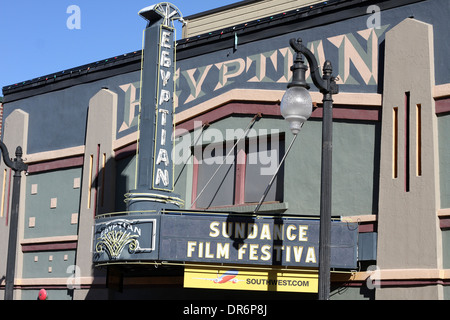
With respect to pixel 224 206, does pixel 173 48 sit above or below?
above

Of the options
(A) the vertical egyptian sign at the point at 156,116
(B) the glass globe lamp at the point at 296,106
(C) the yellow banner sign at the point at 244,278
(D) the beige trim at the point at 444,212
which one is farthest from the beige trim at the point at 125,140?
(B) the glass globe lamp at the point at 296,106

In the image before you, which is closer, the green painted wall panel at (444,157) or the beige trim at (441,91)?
the green painted wall panel at (444,157)

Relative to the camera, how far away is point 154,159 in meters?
22.3

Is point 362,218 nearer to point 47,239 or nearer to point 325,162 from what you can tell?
point 325,162

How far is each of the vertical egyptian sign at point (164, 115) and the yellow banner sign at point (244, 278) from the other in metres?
3.15

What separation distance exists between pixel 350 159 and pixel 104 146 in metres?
9.36

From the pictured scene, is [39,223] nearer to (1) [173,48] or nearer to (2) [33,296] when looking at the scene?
(2) [33,296]

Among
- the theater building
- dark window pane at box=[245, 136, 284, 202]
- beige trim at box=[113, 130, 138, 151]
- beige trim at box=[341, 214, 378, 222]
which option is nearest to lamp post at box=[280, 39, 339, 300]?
the theater building

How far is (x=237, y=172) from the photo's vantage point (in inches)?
908

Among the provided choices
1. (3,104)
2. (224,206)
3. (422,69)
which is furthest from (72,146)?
(422,69)

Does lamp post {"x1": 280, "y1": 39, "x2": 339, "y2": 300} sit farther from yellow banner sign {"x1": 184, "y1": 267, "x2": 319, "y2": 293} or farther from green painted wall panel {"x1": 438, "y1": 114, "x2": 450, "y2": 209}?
yellow banner sign {"x1": 184, "y1": 267, "x2": 319, "y2": 293}

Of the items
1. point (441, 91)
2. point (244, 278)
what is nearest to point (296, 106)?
point (441, 91)

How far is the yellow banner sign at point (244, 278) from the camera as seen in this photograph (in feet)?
65.9

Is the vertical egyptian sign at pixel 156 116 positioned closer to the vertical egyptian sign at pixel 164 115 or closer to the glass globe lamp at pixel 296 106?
the vertical egyptian sign at pixel 164 115
